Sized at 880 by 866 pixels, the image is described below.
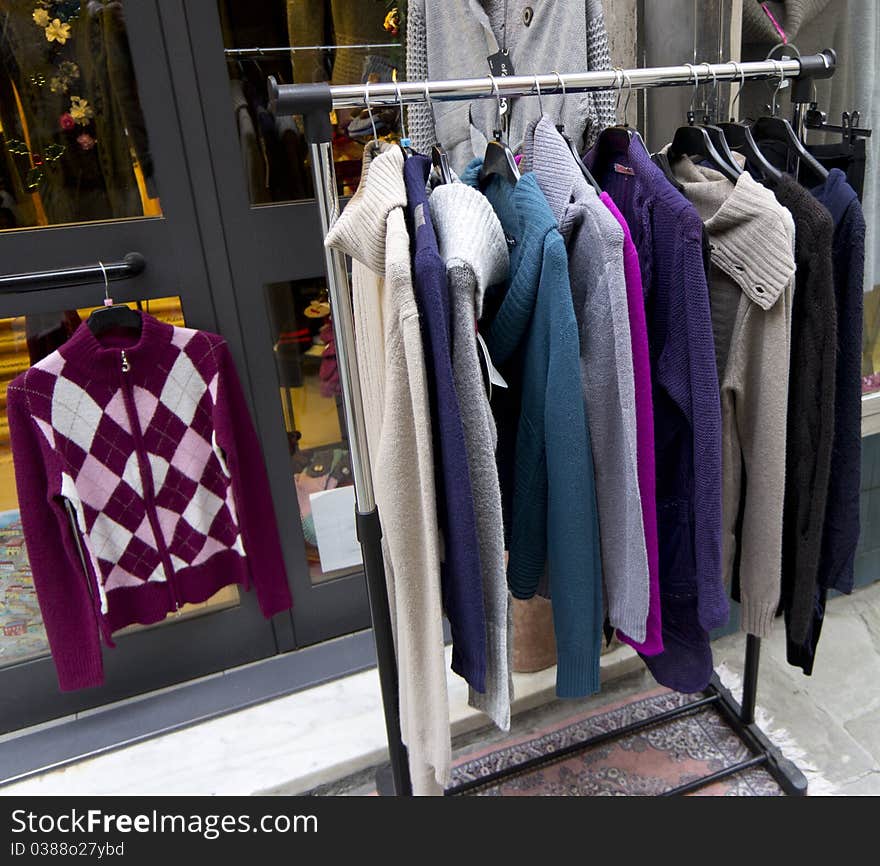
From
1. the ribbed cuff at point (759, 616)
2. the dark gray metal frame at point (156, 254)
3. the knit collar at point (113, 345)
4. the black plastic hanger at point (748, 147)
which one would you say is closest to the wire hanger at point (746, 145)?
the black plastic hanger at point (748, 147)

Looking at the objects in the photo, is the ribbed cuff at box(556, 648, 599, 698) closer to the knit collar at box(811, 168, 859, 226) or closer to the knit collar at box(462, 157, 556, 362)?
the knit collar at box(462, 157, 556, 362)

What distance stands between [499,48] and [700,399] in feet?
2.86

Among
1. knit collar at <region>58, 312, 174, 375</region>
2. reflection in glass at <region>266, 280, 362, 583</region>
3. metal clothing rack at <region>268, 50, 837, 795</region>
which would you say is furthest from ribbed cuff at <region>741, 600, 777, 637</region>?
knit collar at <region>58, 312, 174, 375</region>

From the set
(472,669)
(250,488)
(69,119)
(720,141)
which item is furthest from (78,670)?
(720,141)

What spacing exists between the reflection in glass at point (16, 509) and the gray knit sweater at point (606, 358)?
961mm

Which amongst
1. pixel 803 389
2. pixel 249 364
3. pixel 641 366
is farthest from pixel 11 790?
pixel 803 389

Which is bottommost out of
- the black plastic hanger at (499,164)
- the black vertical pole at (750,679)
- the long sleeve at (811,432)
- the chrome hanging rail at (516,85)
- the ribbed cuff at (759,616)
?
the black vertical pole at (750,679)

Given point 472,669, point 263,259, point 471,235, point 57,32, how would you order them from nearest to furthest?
point 471,235, point 472,669, point 57,32, point 263,259

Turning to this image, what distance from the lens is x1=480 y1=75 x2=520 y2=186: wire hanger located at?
3.16ft

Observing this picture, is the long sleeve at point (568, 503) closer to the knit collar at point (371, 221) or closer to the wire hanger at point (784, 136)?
the knit collar at point (371, 221)

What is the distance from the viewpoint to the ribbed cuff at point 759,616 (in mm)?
1166

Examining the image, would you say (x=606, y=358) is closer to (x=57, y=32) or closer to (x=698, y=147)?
(x=698, y=147)

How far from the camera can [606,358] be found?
0.93 m

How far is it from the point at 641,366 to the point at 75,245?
1.17 m
